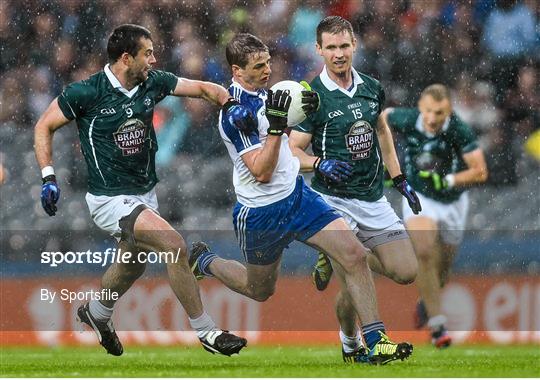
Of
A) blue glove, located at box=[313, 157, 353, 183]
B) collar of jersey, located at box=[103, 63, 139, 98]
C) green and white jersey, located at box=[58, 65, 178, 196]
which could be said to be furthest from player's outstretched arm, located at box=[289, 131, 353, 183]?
collar of jersey, located at box=[103, 63, 139, 98]

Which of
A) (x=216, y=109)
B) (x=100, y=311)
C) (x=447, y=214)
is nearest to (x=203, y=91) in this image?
(x=100, y=311)

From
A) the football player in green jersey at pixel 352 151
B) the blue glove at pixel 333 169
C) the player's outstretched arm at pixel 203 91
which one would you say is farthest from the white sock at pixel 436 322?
the player's outstretched arm at pixel 203 91

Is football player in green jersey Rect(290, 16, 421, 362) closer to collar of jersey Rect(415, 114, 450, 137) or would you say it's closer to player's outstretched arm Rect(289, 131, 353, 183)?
player's outstretched arm Rect(289, 131, 353, 183)

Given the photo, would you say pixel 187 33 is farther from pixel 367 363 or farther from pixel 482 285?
pixel 367 363

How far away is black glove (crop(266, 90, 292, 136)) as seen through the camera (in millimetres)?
6805

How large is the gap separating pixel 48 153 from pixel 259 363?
1.73m

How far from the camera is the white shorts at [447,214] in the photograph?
10383mm

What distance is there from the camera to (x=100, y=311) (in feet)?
26.1

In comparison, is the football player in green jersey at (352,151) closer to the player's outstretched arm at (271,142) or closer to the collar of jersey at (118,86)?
the player's outstretched arm at (271,142)

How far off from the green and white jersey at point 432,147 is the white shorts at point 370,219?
8.48 feet

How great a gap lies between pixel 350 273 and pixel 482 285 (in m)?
3.71

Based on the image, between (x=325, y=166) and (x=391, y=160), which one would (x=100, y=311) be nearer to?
(x=325, y=166)

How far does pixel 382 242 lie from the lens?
790 centimetres

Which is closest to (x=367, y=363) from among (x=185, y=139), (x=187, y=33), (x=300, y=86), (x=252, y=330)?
(x=300, y=86)
